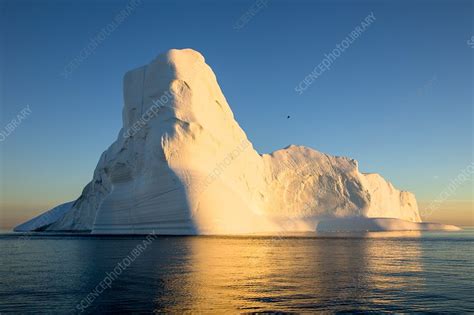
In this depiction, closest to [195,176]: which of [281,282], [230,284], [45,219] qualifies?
[281,282]

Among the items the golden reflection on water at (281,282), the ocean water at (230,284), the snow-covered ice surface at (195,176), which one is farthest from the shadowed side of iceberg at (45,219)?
the golden reflection on water at (281,282)

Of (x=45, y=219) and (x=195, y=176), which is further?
(x=45, y=219)

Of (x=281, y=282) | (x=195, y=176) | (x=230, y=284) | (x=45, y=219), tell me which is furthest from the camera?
(x=45, y=219)

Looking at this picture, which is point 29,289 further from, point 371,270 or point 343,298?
point 371,270

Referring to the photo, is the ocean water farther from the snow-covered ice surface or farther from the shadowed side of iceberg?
the shadowed side of iceberg

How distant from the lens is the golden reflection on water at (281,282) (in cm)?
1109

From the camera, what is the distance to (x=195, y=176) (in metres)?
40.7

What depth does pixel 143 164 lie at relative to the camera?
4478cm

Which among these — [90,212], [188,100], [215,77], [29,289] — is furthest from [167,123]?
[29,289]

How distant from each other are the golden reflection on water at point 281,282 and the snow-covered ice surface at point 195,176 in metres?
18.0

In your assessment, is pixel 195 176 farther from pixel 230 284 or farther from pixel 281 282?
pixel 230 284

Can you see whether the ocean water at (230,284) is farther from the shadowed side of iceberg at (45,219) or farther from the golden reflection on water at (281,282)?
the shadowed side of iceberg at (45,219)

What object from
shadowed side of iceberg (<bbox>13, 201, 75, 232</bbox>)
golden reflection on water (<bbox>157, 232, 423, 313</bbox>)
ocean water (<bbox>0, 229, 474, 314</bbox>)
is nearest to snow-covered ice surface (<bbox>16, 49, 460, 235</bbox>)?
shadowed side of iceberg (<bbox>13, 201, 75, 232</bbox>)

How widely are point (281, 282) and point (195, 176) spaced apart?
2704cm
